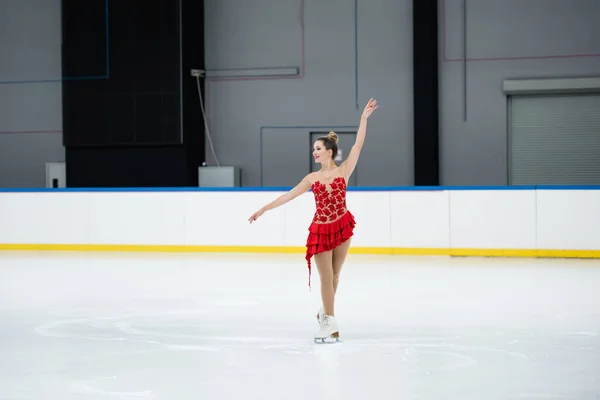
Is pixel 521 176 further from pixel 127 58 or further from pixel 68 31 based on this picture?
pixel 68 31

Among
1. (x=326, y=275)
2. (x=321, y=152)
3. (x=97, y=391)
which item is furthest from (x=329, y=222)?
(x=97, y=391)

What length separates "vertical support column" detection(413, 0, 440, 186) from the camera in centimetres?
1451

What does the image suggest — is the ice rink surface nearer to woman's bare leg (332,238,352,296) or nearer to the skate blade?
the skate blade

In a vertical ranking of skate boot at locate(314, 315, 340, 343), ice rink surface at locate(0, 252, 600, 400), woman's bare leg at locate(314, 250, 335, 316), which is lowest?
ice rink surface at locate(0, 252, 600, 400)

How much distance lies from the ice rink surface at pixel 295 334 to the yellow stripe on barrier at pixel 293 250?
0.96 metres

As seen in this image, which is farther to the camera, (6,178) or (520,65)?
(6,178)

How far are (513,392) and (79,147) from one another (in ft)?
39.8

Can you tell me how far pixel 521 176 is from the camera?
14.9m

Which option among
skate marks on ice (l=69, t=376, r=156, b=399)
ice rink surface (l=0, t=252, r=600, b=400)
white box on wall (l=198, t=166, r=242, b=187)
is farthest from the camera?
white box on wall (l=198, t=166, r=242, b=187)

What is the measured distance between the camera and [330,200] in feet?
16.8

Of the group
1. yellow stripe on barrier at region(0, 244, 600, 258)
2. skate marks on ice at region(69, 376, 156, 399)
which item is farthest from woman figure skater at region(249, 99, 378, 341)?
yellow stripe on barrier at region(0, 244, 600, 258)

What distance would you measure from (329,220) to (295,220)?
6.44 m

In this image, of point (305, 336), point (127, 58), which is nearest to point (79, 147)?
point (127, 58)

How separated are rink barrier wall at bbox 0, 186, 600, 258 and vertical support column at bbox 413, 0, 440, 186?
3.38m
